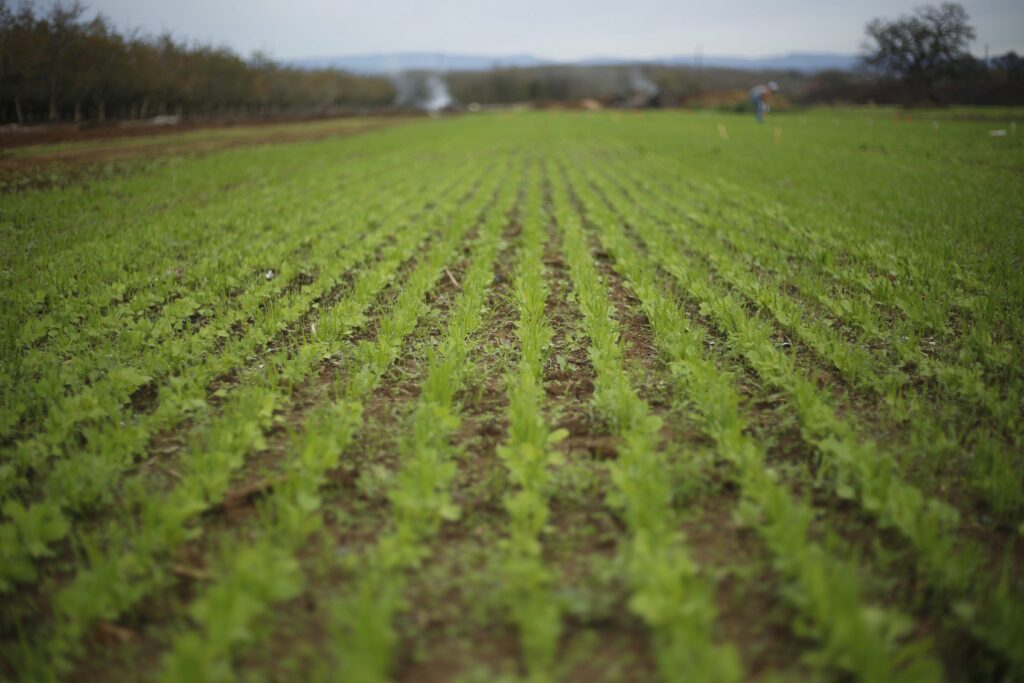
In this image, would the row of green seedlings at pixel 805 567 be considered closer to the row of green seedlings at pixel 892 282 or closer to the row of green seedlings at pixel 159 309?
the row of green seedlings at pixel 892 282

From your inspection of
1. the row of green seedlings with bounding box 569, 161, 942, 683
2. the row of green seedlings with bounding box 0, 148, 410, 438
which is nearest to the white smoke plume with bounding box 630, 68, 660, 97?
the row of green seedlings with bounding box 0, 148, 410, 438

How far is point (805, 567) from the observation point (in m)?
2.25

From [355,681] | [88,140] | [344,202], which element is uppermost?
[88,140]

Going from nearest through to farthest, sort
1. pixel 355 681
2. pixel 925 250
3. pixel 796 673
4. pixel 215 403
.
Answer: pixel 355 681 < pixel 796 673 < pixel 215 403 < pixel 925 250

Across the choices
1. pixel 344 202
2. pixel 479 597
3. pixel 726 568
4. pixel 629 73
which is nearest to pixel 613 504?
pixel 726 568

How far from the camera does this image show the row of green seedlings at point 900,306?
13.1 feet

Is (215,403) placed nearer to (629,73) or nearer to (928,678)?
(928,678)

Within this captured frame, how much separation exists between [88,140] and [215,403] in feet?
96.1

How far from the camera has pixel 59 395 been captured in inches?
148

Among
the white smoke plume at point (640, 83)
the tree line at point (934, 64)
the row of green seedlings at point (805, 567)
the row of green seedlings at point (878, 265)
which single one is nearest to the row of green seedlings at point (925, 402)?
the row of green seedlings at point (878, 265)

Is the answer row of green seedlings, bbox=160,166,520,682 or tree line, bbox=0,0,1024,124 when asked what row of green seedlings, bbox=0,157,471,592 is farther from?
tree line, bbox=0,0,1024,124

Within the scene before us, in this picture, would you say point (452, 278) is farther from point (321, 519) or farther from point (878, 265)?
point (878, 265)

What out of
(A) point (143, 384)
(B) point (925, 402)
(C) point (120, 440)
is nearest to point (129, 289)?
(A) point (143, 384)

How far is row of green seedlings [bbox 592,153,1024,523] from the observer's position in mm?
2805
